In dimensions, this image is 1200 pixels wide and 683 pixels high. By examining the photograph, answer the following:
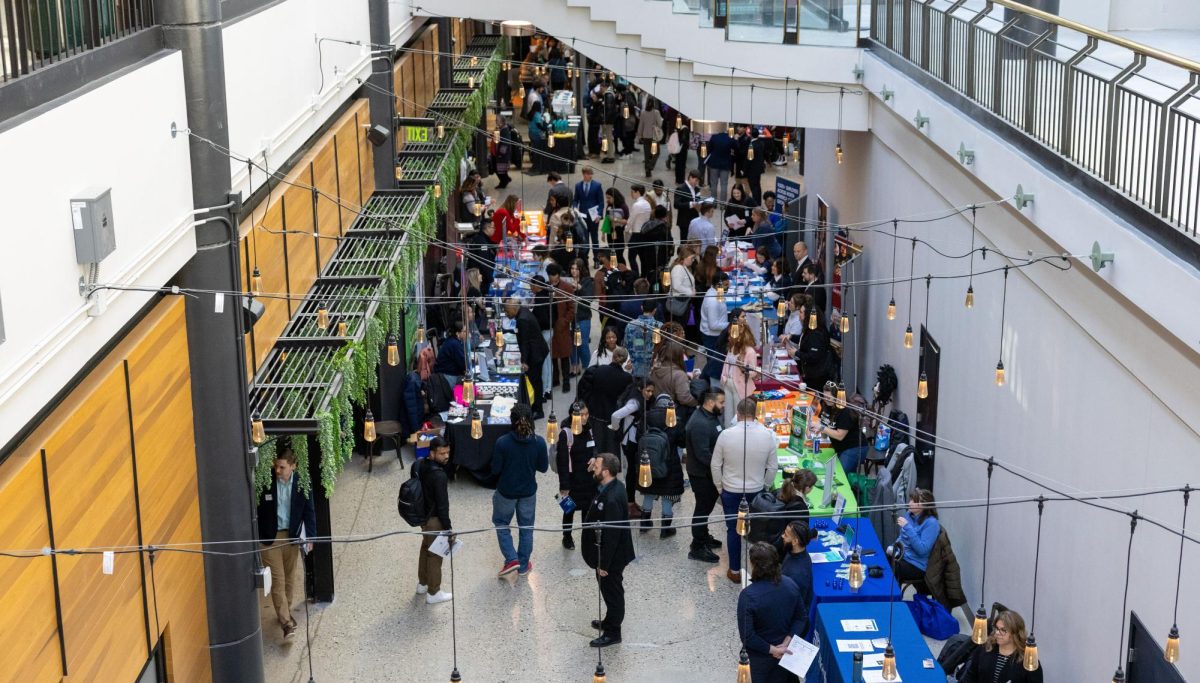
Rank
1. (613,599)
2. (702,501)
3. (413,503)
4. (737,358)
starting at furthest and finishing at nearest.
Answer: (737,358) → (702,501) → (413,503) → (613,599)

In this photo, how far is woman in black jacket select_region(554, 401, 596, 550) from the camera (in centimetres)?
1209

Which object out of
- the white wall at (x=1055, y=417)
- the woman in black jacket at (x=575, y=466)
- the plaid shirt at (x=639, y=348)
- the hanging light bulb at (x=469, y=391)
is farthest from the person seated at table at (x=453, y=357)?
the white wall at (x=1055, y=417)

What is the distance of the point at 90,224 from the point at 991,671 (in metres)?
5.86

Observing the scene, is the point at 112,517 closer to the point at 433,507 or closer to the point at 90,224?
the point at 90,224

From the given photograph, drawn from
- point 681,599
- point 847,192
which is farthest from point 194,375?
point 847,192

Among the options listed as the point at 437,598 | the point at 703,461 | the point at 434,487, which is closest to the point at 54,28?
the point at 434,487

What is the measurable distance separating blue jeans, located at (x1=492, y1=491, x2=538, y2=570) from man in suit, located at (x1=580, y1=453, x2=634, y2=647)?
0.95m

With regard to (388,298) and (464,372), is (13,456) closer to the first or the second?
(388,298)

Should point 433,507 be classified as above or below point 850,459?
above

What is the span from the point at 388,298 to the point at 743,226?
420 inches

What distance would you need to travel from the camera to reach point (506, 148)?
25.0 m

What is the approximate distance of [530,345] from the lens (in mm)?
14867

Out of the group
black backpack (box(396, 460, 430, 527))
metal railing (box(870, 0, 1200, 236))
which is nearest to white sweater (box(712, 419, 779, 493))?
black backpack (box(396, 460, 430, 527))

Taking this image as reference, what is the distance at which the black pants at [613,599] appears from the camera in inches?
422
